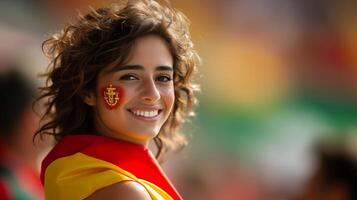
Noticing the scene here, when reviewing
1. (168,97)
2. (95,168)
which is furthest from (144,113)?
(95,168)

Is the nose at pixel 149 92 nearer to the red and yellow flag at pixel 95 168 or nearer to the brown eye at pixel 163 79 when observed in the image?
the brown eye at pixel 163 79

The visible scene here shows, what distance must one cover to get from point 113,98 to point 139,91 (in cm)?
8

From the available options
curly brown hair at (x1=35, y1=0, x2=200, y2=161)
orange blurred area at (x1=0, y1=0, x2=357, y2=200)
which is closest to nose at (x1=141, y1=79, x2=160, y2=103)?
curly brown hair at (x1=35, y1=0, x2=200, y2=161)

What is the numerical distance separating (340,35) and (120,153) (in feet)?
12.2

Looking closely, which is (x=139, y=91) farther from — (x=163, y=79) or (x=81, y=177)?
(x=81, y=177)

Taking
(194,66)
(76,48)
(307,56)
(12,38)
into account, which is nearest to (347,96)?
(307,56)

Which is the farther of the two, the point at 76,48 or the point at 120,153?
the point at 76,48

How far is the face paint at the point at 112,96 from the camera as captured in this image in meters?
2.06

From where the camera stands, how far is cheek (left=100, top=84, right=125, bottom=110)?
207cm

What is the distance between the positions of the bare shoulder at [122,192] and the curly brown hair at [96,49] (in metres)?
0.38

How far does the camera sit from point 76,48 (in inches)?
86.7

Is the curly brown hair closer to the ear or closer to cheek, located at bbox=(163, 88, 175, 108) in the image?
the ear

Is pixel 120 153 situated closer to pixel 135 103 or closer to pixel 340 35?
pixel 135 103

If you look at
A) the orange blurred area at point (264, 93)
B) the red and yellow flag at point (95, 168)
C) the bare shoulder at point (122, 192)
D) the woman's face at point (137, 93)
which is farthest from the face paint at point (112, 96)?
the orange blurred area at point (264, 93)
